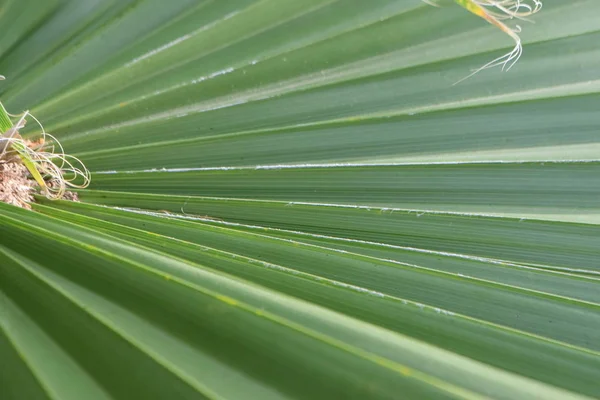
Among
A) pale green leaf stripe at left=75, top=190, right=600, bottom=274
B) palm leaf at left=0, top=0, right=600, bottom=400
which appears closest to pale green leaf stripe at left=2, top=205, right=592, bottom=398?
palm leaf at left=0, top=0, right=600, bottom=400

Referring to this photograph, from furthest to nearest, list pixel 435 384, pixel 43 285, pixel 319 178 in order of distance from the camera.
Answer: pixel 319 178 < pixel 43 285 < pixel 435 384

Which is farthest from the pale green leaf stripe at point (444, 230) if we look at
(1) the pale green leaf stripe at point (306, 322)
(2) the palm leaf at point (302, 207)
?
(1) the pale green leaf stripe at point (306, 322)

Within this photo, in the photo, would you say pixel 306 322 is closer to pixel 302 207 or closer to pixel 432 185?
pixel 302 207

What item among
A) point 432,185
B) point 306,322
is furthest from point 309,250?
point 432,185

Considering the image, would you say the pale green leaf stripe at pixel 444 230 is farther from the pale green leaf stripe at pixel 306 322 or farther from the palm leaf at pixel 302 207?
the pale green leaf stripe at pixel 306 322

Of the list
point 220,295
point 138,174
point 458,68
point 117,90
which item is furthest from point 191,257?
point 458,68

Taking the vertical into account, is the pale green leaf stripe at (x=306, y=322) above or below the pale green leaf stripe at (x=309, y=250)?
below

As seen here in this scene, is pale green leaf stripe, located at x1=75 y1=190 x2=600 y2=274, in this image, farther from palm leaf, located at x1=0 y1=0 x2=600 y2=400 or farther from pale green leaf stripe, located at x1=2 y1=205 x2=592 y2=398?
pale green leaf stripe, located at x1=2 y1=205 x2=592 y2=398

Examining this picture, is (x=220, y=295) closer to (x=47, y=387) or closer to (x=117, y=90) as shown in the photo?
(x=47, y=387)
